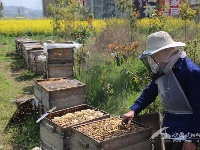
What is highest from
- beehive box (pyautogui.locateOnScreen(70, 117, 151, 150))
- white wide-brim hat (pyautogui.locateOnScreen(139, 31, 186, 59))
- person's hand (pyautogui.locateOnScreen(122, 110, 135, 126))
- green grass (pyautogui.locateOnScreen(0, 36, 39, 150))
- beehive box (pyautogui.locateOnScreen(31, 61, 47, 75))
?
white wide-brim hat (pyautogui.locateOnScreen(139, 31, 186, 59))

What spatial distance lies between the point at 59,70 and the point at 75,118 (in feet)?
11.6

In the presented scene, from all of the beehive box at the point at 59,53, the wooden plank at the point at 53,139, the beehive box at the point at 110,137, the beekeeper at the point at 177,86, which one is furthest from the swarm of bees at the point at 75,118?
the beehive box at the point at 59,53

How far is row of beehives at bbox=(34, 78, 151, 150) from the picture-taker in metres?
3.27

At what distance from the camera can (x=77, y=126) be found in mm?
3576

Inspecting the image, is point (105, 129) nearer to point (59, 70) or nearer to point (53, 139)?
point (53, 139)

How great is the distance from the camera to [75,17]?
12250 millimetres

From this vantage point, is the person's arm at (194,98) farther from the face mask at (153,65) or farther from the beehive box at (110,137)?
the beehive box at (110,137)

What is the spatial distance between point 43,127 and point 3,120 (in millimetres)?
2377

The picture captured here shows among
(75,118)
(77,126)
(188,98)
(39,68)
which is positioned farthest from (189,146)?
(39,68)

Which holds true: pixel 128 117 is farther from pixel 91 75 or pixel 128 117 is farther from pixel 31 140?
pixel 91 75

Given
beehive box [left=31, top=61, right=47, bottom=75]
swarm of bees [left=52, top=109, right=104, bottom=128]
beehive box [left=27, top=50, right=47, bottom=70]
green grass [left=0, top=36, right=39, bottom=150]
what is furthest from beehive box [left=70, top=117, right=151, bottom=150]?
beehive box [left=31, top=61, right=47, bottom=75]

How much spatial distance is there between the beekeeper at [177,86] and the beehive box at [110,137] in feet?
1.20

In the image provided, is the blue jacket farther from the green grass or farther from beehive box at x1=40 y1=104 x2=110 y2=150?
the green grass

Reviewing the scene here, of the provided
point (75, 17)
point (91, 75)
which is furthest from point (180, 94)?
point (75, 17)
